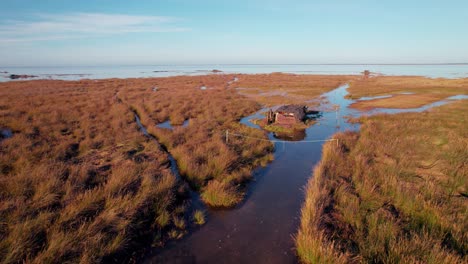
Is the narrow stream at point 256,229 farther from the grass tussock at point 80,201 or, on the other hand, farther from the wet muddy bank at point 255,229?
the grass tussock at point 80,201

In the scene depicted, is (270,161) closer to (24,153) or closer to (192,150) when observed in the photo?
(192,150)

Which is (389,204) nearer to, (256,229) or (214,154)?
(256,229)

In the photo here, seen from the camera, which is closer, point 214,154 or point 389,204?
Answer: point 389,204

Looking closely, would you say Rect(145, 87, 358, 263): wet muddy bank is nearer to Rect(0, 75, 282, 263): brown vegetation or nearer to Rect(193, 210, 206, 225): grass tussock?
Rect(193, 210, 206, 225): grass tussock

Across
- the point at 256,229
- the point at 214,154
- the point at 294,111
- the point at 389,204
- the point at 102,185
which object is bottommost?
the point at 256,229

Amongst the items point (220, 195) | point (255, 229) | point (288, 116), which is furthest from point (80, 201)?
point (288, 116)

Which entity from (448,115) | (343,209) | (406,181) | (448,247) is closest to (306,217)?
(343,209)
